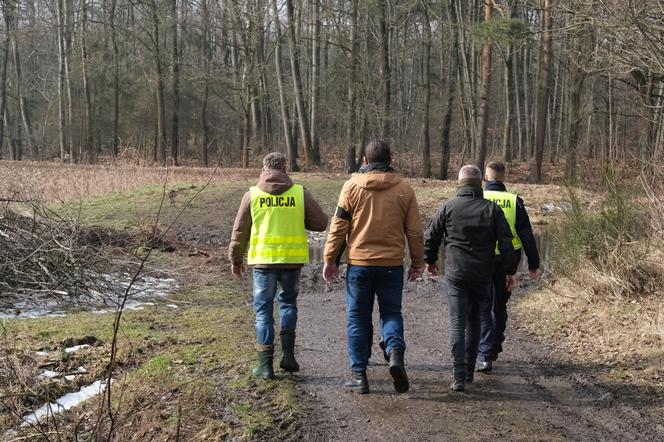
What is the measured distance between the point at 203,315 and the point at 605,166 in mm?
5698

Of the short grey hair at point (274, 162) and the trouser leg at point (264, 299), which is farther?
the short grey hair at point (274, 162)

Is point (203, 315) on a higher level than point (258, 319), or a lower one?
lower

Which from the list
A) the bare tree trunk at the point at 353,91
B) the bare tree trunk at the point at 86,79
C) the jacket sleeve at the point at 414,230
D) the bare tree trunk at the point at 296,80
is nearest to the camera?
the jacket sleeve at the point at 414,230

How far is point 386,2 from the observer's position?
93.3 ft

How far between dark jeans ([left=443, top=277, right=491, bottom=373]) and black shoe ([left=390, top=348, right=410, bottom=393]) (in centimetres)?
55

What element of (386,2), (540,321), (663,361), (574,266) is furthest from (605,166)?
(386,2)

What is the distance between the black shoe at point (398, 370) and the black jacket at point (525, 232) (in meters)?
1.71

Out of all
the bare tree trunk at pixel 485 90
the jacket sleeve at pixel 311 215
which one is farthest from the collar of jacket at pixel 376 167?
the bare tree trunk at pixel 485 90

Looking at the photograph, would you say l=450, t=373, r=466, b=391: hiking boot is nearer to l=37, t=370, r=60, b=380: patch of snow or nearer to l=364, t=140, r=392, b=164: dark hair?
l=364, t=140, r=392, b=164: dark hair

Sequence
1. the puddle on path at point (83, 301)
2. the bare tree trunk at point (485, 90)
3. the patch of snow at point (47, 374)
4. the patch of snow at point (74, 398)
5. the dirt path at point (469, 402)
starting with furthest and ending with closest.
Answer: the bare tree trunk at point (485, 90) < the puddle on path at point (83, 301) < the patch of snow at point (47, 374) < the patch of snow at point (74, 398) < the dirt path at point (469, 402)

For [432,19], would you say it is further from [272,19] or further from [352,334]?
[352,334]

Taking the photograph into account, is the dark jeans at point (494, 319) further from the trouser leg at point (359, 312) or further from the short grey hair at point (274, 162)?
the short grey hair at point (274, 162)

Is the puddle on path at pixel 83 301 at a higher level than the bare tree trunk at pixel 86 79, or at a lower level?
lower

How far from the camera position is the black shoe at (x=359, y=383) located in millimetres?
5492
